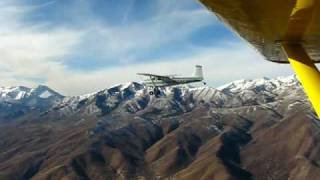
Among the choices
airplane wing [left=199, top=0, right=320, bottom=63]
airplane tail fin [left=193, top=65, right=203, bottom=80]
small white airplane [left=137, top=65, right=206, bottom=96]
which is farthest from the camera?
airplane tail fin [left=193, top=65, right=203, bottom=80]

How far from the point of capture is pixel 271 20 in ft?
15.6

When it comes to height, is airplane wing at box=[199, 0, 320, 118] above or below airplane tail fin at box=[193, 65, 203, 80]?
above

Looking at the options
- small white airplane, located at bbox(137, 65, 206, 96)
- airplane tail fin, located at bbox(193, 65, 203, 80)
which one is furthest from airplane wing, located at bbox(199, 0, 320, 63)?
airplane tail fin, located at bbox(193, 65, 203, 80)

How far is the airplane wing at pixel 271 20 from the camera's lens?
4.30 metres

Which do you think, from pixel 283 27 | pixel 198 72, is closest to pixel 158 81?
pixel 198 72

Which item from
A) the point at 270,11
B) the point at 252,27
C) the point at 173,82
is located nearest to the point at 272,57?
the point at 252,27

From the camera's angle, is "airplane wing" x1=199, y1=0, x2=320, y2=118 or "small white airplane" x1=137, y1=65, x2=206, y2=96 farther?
"small white airplane" x1=137, y1=65, x2=206, y2=96

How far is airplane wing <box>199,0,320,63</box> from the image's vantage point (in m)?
4.30

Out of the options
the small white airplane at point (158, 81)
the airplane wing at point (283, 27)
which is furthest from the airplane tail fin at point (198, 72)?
the airplane wing at point (283, 27)

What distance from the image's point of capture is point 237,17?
4.72 meters

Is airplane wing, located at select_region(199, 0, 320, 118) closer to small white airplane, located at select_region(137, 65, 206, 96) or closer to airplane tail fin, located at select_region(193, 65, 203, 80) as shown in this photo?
small white airplane, located at select_region(137, 65, 206, 96)

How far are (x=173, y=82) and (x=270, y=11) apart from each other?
11627 cm

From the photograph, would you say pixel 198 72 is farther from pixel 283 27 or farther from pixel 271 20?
pixel 271 20

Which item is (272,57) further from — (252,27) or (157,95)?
(157,95)
